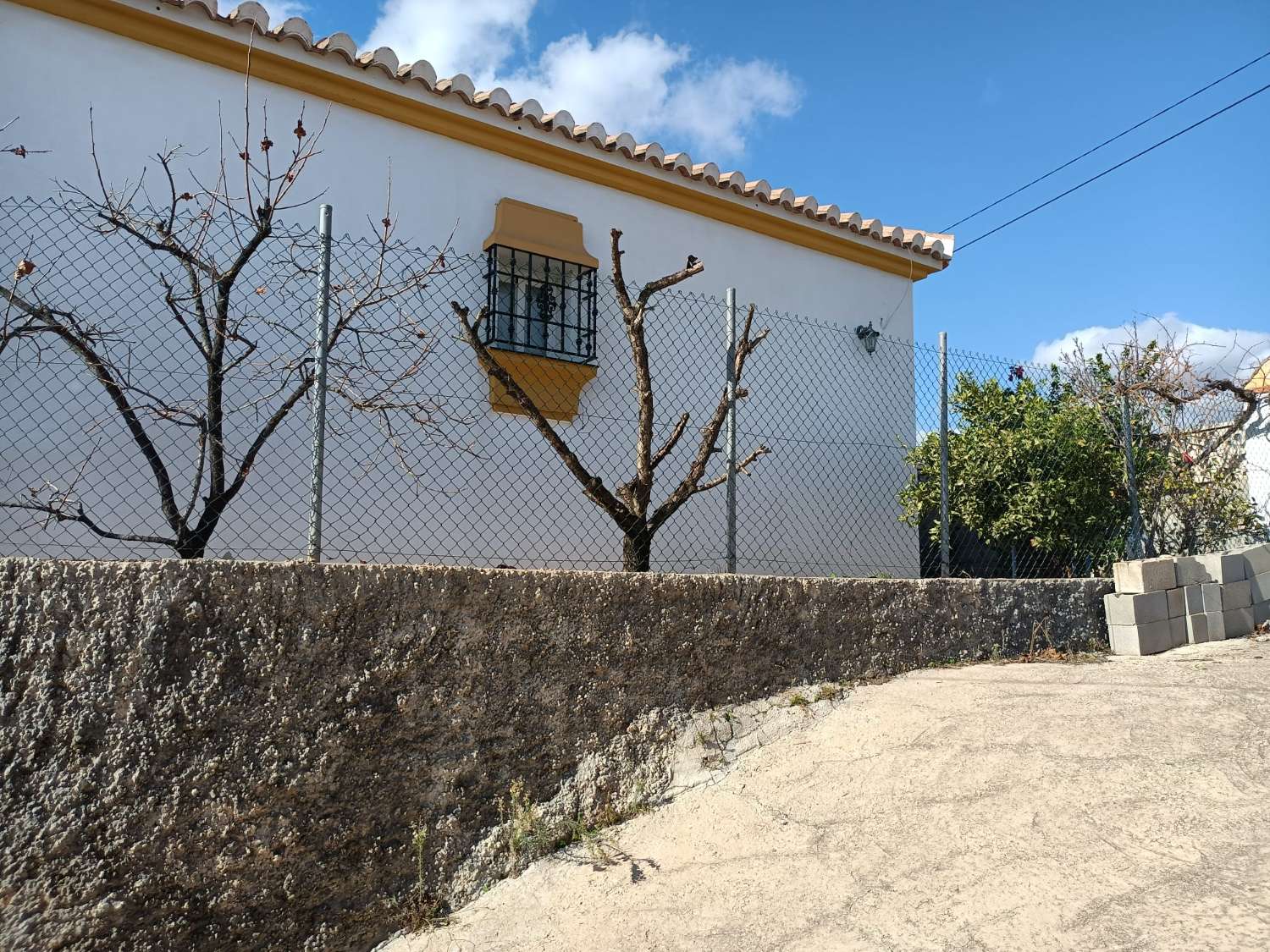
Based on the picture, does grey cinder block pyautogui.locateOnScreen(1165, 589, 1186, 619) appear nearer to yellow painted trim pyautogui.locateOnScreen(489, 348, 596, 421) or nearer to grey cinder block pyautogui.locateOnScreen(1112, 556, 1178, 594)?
grey cinder block pyautogui.locateOnScreen(1112, 556, 1178, 594)

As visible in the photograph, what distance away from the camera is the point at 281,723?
8.70ft

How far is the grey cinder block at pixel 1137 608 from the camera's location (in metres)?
4.72

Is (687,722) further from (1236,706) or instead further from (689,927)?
(1236,706)

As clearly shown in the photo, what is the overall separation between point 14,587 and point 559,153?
4237 millimetres

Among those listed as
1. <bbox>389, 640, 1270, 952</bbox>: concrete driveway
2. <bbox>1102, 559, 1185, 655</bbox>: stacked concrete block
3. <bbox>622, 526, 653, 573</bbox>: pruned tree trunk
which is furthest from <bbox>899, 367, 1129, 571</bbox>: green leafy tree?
<bbox>622, 526, 653, 573</bbox>: pruned tree trunk

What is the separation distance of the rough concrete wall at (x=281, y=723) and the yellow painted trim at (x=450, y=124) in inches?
132

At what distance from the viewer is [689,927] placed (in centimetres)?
255

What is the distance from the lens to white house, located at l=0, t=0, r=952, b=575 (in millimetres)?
4324

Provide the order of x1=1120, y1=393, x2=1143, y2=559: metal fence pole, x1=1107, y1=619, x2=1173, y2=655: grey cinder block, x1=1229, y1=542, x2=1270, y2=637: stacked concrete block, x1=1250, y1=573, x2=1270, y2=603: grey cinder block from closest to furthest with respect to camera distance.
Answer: x1=1107, y1=619, x2=1173, y2=655: grey cinder block
x1=1229, y1=542, x2=1270, y2=637: stacked concrete block
x1=1250, y1=573, x2=1270, y2=603: grey cinder block
x1=1120, y1=393, x2=1143, y2=559: metal fence pole

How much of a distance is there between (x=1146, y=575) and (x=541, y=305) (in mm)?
3789

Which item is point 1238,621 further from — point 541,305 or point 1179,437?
point 541,305

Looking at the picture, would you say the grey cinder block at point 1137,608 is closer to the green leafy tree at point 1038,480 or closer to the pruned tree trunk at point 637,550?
the green leafy tree at point 1038,480

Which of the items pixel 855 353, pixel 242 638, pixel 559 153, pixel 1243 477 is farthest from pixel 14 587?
pixel 1243 477

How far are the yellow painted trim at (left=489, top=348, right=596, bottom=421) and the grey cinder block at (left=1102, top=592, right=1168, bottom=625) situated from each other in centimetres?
324
